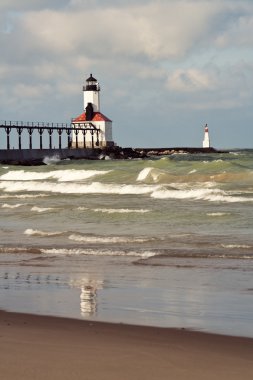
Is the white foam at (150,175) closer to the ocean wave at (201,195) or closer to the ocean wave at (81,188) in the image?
the ocean wave at (81,188)

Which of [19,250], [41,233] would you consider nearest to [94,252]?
[19,250]

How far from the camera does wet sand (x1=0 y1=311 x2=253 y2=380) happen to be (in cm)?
591

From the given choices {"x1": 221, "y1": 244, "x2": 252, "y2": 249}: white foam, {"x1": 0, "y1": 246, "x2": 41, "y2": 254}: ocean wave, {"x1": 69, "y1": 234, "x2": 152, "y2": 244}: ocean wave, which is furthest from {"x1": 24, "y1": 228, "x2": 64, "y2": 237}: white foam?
{"x1": 221, "y1": 244, "x2": 252, "y2": 249}: white foam

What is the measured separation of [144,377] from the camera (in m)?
5.83

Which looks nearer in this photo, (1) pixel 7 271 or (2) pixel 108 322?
(2) pixel 108 322

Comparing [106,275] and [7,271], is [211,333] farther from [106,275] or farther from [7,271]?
[7,271]

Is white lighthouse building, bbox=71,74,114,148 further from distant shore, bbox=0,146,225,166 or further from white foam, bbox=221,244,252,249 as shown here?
white foam, bbox=221,244,252,249

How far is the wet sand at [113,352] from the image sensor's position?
5914mm

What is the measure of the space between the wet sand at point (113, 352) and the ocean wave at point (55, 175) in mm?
44272

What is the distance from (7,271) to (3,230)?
754cm

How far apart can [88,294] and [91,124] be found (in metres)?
78.6

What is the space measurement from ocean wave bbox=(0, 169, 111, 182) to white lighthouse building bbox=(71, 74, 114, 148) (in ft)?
A: 88.2

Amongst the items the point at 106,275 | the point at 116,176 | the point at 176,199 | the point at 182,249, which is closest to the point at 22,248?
the point at 182,249

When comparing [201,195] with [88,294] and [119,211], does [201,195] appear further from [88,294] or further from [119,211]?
[88,294]
